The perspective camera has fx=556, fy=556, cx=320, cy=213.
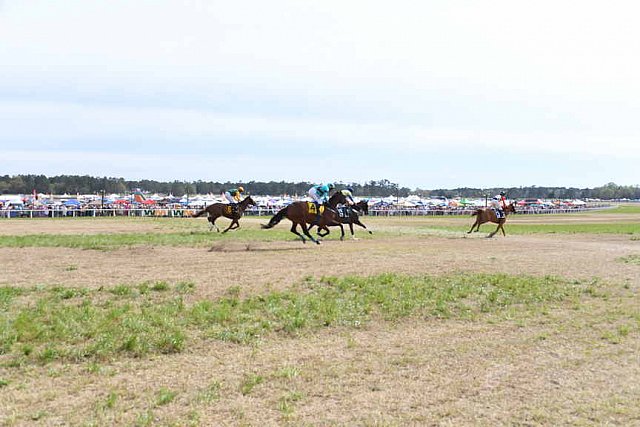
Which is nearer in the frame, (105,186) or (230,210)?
(230,210)

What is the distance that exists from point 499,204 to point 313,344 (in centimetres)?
2625

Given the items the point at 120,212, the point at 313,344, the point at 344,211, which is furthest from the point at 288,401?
the point at 120,212

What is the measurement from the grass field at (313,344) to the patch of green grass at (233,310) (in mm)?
42

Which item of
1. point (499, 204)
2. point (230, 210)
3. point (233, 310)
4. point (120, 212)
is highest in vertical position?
point (499, 204)

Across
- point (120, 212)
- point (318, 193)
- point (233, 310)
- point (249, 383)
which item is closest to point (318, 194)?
point (318, 193)

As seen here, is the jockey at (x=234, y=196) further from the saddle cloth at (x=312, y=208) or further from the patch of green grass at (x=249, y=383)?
the patch of green grass at (x=249, y=383)

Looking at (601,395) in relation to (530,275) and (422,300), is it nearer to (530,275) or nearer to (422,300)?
(422,300)

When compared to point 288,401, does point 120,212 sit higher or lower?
higher

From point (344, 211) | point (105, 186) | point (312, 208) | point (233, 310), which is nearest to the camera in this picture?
point (233, 310)

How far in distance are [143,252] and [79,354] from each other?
11.5 m

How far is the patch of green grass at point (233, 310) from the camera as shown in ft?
26.4

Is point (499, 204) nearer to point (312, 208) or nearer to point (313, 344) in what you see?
point (312, 208)

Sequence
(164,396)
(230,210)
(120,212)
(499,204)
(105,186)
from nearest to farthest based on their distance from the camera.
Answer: (164,396)
(230,210)
(499,204)
(120,212)
(105,186)

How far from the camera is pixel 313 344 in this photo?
861 cm
